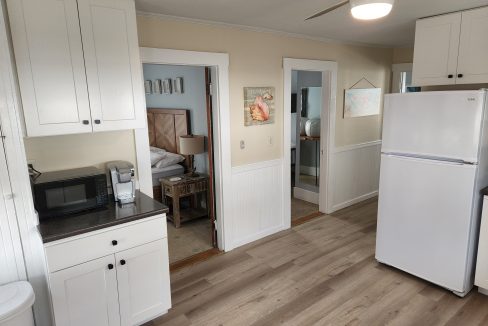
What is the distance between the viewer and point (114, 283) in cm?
208

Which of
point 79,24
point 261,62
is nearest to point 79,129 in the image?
point 79,24

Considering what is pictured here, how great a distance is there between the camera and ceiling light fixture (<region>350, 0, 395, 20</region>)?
63.6 inches

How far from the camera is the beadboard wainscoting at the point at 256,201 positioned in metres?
3.49

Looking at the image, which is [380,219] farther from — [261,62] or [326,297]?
[261,62]

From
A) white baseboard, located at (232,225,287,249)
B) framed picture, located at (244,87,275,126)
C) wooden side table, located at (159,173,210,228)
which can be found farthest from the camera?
wooden side table, located at (159,173,210,228)

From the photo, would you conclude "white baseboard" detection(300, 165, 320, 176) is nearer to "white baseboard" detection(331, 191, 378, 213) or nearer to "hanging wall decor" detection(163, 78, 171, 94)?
"white baseboard" detection(331, 191, 378, 213)

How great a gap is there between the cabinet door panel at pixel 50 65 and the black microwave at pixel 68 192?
31cm

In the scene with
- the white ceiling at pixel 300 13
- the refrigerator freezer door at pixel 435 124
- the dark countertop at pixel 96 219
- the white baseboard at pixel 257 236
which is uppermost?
the white ceiling at pixel 300 13

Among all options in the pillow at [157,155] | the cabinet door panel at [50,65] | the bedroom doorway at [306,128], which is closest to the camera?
the cabinet door panel at [50,65]

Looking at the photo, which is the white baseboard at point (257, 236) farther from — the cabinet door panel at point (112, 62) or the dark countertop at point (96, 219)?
the cabinet door panel at point (112, 62)

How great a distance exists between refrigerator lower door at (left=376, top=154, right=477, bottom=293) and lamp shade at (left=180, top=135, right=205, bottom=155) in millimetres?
2245

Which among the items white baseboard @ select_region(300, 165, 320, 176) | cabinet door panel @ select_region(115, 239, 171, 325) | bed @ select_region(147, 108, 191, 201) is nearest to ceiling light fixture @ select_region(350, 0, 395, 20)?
cabinet door panel @ select_region(115, 239, 171, 325)

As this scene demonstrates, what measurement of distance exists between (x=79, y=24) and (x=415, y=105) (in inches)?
100

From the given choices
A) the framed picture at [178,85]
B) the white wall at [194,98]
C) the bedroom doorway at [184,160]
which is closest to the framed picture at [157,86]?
Answer: the bedroom doorway at [184,160]
